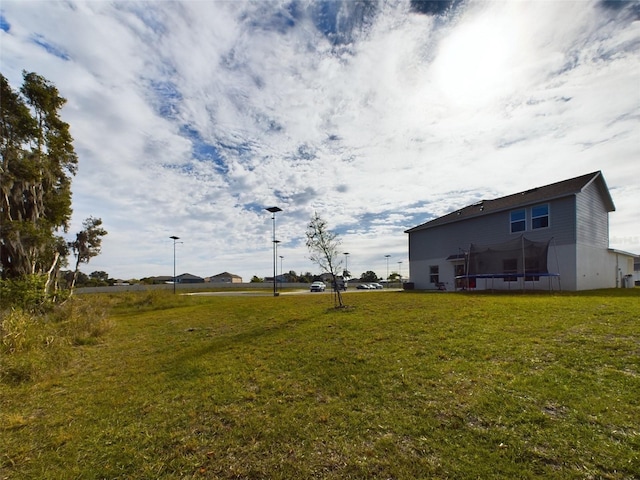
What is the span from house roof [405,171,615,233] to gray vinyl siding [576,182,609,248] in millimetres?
408

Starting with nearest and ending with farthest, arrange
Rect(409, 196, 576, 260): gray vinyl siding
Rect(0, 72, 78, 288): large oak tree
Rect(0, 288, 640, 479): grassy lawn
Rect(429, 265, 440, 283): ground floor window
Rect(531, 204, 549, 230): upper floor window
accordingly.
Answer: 1. Rect(0, 288, 640, 479): grassy lawn
2. Rect(0, 72, 78, 288): large oak tree
3. Rect(409, 196, 576, 260): gray vinyl siding
4. Rect(531, 204, 549, 230): upper floor window
5. Rect(429, 265, 440, 283): ground floor window

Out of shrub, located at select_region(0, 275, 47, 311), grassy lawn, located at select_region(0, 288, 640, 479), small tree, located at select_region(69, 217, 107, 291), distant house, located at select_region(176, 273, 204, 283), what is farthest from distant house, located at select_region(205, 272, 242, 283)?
grassy lawn, located at select_region(0, 288, 640, 479)

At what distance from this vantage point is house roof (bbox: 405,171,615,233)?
17.7m

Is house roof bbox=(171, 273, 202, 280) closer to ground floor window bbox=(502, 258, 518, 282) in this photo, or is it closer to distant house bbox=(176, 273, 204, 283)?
distant house bbox=(176, 273, 204, 283)

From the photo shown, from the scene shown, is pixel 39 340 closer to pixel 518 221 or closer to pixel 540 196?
pixel 518 221

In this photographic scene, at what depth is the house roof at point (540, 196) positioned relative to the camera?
58.1ft

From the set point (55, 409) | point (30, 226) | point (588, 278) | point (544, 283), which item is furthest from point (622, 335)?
point (30, 226)

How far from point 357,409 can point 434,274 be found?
77.6 feet

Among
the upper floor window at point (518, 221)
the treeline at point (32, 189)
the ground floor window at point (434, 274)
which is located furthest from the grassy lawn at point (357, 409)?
the ground floor window at point (434, 274)

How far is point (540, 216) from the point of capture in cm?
1867

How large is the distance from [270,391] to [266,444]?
1.41 metres

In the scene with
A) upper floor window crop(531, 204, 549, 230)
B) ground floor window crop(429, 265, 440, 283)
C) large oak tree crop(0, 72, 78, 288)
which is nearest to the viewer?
large oak tree crop(0, 72, 78, 288)

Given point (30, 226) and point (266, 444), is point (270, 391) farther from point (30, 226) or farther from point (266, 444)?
point (30, 226)

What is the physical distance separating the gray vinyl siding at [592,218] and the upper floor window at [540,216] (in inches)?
59.7
